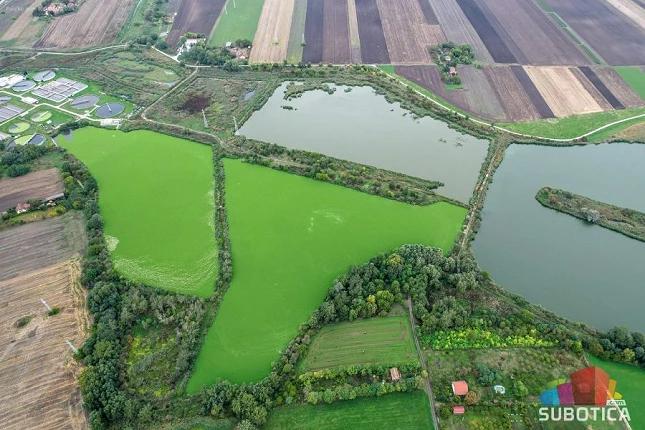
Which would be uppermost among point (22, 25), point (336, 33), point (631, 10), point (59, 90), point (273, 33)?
point (631, 10)

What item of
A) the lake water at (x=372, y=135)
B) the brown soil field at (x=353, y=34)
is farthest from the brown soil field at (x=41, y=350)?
the brown soil field at (x=353, y=34)

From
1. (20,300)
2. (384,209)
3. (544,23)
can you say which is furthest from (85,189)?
(544,23)

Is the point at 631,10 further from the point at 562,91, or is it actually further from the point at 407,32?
the point at 407,32

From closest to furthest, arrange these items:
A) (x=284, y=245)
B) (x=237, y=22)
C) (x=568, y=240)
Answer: (x=568, y=240), (x=284, y=245), (x=237, y=22)

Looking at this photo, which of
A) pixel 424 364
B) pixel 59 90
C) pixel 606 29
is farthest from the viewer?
pixel 606 29

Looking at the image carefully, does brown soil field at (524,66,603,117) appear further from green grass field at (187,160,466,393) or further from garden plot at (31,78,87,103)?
garden plot at (31,78,87,103)

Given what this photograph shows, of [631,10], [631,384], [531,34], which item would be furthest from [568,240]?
[631,10]

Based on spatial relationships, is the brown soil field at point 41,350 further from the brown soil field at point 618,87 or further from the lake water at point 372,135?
the brown soil field at point 618,87
